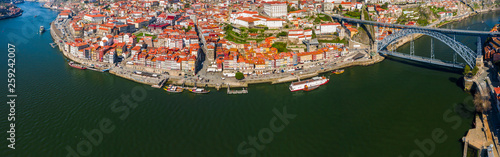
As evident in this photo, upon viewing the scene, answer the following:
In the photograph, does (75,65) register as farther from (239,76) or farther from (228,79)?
(239,76)

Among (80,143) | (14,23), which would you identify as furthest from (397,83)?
(14,23)

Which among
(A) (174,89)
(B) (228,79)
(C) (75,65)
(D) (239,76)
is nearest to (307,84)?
(D) (239,76)

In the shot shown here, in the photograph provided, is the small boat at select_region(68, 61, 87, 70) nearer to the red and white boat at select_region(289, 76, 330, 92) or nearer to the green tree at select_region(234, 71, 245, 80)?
the green tree at select_region(234, 71, 245, 80)

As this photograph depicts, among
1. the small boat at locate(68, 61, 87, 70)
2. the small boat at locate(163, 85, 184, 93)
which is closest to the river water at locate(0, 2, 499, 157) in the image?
the small boat at locate(163, 85, 184, 93)

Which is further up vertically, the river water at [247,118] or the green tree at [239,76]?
the green tree at [239,76]

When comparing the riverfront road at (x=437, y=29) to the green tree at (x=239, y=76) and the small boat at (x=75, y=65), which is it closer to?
the green tree at (x=239, y=76)

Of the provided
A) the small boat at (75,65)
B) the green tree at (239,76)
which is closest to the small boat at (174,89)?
the green tree at (239,76)
